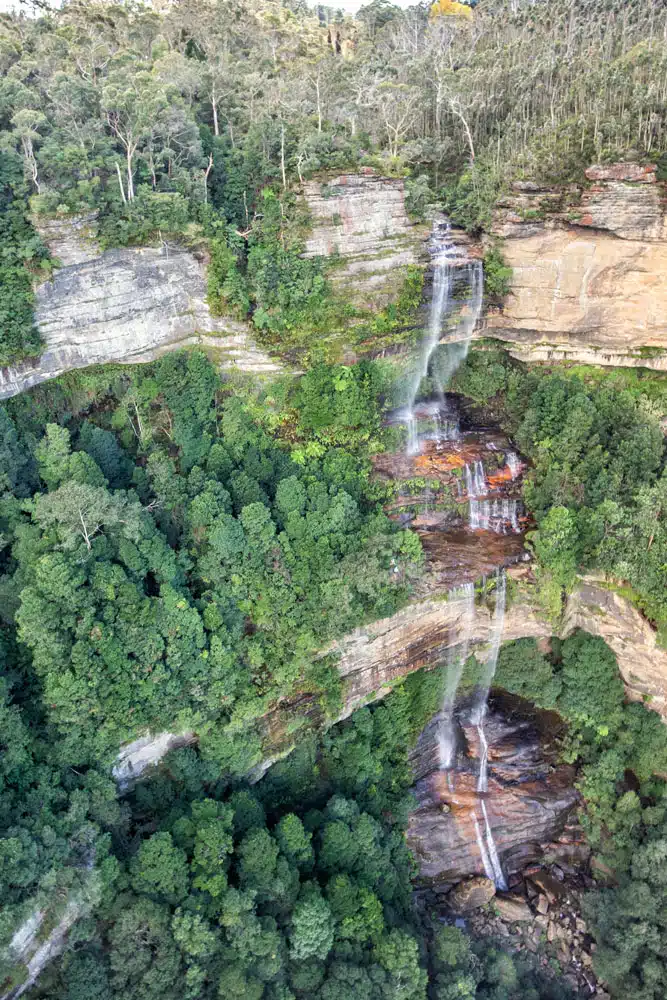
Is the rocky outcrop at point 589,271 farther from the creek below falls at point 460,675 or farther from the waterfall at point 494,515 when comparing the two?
the waterfall at point 494,515

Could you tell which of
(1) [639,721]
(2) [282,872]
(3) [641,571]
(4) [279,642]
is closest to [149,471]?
(4) [279,642]

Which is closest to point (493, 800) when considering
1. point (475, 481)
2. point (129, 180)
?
point (475, 481)

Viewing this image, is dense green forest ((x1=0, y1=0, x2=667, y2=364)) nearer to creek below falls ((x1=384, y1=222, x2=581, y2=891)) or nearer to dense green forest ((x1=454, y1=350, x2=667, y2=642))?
creek below falls ((x1=384, y1=222, x2=581, y2=891))

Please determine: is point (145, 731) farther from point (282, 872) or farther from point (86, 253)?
point (86, 253)

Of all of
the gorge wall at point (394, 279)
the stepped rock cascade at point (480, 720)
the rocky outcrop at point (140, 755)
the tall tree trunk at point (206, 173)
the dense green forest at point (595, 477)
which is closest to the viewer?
the rocky outcrop at point (140, 755)

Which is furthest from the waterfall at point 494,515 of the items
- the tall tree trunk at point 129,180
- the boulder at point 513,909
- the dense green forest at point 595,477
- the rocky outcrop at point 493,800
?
the tall tree trunk at point 129,180

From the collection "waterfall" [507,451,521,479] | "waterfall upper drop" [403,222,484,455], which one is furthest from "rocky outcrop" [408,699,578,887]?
"waterfall upper drop" [403,222,484,455]
